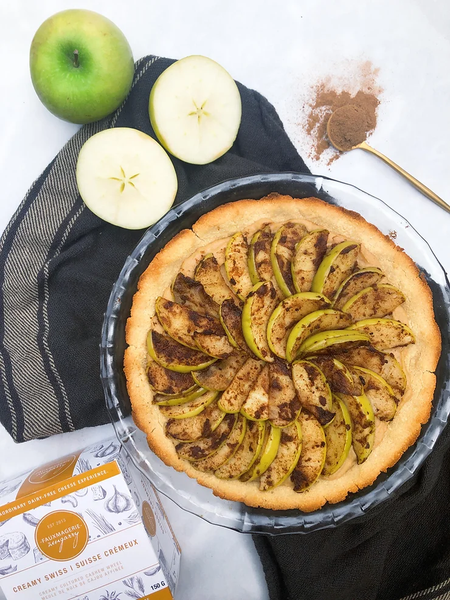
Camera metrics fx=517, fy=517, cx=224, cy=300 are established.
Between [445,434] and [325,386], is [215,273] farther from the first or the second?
[445,434]

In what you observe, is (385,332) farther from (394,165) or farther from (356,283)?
(394,165)

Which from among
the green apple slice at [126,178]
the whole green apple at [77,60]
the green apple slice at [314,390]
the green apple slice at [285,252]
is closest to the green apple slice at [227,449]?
the green apple slice at [314,390]

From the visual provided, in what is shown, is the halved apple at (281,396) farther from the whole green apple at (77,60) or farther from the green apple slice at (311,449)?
the whole green apple at (77,60)

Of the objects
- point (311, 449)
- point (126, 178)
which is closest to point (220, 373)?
point (311, 449)

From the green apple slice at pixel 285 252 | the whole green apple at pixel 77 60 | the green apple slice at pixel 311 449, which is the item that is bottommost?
the green apple slice at pixel 311 449

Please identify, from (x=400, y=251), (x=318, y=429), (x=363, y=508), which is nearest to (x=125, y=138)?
(x=400, y=251)
